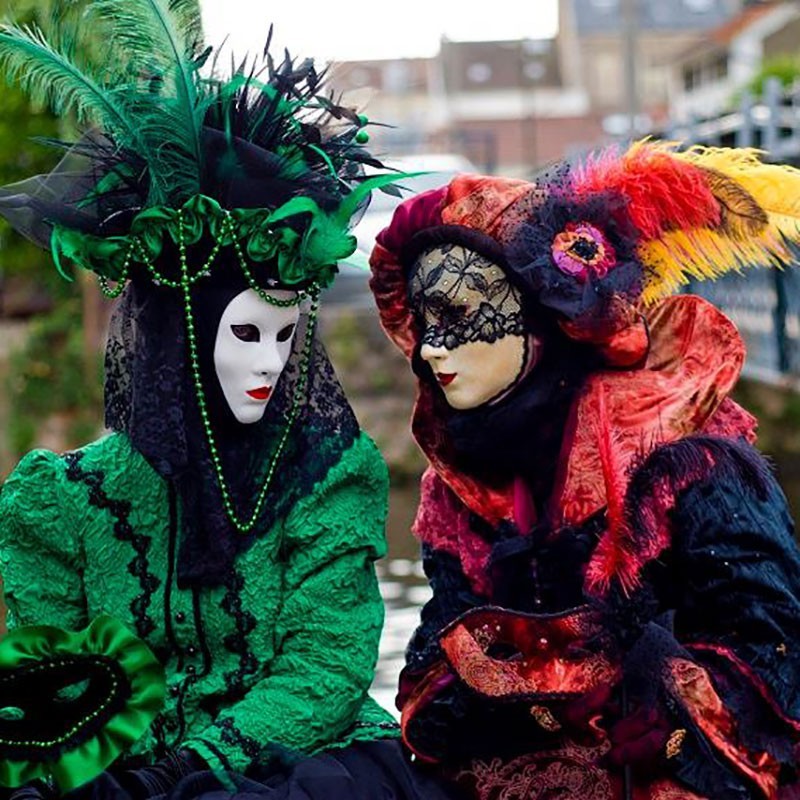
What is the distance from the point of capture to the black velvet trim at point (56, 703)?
2932 millimetres

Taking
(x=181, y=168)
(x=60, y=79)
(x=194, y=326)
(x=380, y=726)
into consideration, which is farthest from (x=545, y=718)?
(x=60, y=79)

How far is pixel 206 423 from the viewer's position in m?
3.19

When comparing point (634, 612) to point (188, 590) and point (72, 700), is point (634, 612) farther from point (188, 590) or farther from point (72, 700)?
point (72, 700)

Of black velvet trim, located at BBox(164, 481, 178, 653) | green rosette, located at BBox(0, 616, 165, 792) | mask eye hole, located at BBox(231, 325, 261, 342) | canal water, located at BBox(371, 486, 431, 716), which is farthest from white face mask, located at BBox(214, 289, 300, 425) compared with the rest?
canal water, located at BBox(371, 486, 431, 716)

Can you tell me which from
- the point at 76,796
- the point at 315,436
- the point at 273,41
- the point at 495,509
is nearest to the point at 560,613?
the point at 495,509

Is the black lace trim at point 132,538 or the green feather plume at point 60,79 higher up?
the green feather plume at point 60,79

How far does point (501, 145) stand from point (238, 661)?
51.9 meters

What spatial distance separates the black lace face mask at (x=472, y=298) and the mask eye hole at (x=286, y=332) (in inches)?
10.1

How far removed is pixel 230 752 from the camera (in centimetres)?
306

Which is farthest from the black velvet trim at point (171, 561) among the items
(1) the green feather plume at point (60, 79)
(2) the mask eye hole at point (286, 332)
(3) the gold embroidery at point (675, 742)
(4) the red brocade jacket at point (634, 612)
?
(3) the gold embroidery at point (675, 742)

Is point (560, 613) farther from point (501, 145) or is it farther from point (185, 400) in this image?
point (501, 145)

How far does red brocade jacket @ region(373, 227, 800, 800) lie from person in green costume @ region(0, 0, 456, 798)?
18 cm
